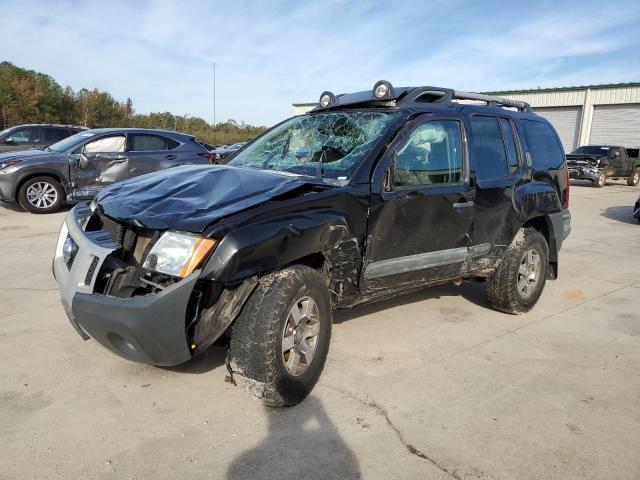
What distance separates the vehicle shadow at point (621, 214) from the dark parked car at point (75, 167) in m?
10.1

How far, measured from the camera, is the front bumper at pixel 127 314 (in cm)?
253

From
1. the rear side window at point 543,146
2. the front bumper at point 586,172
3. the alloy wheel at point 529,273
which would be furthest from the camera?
the front bumper at point 586,172

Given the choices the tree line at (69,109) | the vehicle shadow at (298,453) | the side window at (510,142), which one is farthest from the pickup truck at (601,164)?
the tree line at (69,109)

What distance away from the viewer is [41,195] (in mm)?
9438

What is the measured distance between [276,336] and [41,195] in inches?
330

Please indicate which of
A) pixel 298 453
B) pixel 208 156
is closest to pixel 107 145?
pixel 208 156

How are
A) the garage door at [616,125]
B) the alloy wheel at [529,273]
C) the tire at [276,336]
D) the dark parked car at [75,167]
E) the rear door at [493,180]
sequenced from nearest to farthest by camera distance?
the tire at [276,336]
the rear door at [493,180]
the alloy wheel at [529,273]
the dark parked car at [75,167]
the garage door at [616,125]

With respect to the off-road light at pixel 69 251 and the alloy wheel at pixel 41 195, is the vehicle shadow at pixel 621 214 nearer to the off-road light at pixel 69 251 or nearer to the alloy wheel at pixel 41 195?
the off-road light at pixel 69 251

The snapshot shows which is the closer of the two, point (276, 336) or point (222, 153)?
point (276, 336)

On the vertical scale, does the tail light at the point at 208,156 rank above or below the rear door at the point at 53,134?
below

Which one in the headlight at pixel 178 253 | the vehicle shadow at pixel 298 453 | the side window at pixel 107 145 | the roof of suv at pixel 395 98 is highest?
the roof of suv at pixel 395 98

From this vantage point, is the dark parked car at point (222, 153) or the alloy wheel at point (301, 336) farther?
the dark parked car at point (222, 153)

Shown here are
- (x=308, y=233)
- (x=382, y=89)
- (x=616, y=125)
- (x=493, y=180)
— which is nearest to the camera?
(x=308, y=233)

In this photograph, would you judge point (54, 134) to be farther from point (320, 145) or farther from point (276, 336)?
point (276, 336)
